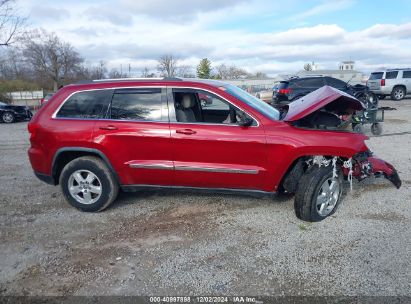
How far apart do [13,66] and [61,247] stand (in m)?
63.4

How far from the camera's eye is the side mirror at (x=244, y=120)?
13.3 ft

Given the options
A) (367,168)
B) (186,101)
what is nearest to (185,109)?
(186,101)

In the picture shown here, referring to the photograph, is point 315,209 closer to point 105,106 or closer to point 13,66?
point 105,106

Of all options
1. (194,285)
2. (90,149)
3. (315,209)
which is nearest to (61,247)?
(90,149)

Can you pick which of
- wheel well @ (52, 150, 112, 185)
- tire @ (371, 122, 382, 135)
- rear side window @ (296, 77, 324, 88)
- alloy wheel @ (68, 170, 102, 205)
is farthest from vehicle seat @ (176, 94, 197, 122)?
rear side window @ (296, 77, 324, 88)

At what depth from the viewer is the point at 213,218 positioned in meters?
4.35

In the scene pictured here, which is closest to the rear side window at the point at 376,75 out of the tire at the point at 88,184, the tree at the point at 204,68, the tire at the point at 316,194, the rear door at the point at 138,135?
the tire at the point at 316,194

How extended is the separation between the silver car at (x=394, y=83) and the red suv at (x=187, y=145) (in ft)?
61.6

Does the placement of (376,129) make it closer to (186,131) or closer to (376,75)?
(186,131)

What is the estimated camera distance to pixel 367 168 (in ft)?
14.6

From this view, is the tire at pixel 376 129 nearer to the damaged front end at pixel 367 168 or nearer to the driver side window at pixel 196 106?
the damaged front end at pixel 367 168

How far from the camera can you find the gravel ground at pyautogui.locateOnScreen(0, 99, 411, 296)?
3.02m

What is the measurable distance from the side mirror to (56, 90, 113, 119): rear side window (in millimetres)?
1679

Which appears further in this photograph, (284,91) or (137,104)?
(284,91)
